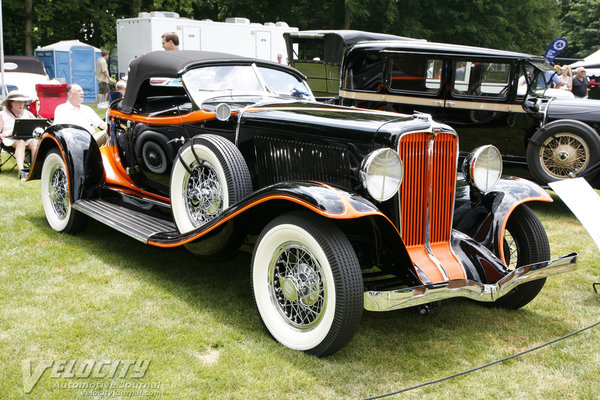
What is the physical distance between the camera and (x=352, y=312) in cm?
306

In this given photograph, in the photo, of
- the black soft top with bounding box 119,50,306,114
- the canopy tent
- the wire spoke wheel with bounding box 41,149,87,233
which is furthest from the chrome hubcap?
the canopy tent

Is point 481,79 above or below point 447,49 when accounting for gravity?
below

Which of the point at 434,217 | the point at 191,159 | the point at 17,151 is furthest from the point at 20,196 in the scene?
the point at 434,217

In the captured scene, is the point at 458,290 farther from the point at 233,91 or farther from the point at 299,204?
the point at 233,91

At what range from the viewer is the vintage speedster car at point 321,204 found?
3.20m

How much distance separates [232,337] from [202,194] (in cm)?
117

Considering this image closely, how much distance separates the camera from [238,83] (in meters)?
4.97

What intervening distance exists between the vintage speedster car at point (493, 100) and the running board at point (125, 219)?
4.94 meters

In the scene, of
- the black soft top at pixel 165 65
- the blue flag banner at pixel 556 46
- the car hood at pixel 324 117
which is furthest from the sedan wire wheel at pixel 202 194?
the blue flag banner at pixel 556 46

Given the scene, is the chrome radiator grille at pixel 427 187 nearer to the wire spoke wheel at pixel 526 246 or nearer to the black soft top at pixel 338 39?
the wire spoke wheel at pixel 526 246

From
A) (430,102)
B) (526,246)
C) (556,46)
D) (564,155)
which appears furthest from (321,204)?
(556,46)

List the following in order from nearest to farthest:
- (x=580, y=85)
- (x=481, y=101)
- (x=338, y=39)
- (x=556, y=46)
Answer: (x=481, y=101) → (x=338, y=39) → (x=580, y=85) → (x=556, y=46)

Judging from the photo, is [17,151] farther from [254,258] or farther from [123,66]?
[123,66]

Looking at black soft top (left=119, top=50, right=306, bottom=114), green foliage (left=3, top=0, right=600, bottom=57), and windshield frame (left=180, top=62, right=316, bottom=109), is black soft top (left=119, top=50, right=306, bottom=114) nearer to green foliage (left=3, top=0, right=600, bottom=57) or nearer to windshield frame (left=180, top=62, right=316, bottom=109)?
windshield frame (left=180, top=62, right=316, bottom=109)
